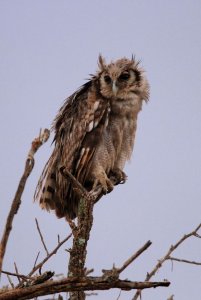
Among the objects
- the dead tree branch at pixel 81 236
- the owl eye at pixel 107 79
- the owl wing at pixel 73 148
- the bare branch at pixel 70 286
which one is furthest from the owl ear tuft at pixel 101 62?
the bare branch at pixel 70 286

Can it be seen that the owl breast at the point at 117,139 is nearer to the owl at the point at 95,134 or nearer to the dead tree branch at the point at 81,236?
the owl at the point at 95,134

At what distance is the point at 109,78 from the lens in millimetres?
6820

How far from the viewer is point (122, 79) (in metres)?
6.91

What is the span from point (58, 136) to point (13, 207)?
5154 mm

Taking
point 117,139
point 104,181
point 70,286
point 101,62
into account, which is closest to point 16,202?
point 70,286

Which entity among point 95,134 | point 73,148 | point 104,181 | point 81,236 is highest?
point 95,134

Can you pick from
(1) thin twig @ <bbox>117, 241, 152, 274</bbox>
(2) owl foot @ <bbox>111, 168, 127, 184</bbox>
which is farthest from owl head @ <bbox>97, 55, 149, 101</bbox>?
(1) thin twig @ <bbox>117, 241, 152, 274</bbox>

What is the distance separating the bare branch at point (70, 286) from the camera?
81.7 inches

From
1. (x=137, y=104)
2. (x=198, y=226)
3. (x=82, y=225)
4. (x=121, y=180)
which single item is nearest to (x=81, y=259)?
(x=82, y=225)

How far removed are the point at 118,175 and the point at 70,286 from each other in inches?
176

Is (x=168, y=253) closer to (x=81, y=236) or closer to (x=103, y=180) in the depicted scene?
(x=81, y=236)

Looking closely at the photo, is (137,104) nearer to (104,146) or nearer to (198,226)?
(104,146)

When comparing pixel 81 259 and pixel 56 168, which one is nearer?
pixel 81 259

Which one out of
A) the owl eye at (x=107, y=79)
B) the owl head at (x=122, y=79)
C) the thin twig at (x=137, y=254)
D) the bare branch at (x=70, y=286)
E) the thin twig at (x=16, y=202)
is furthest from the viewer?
the owl eye at (x=107, y=79)
